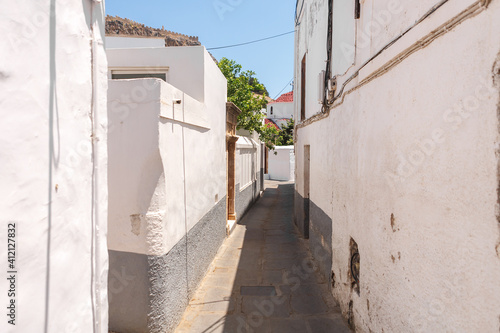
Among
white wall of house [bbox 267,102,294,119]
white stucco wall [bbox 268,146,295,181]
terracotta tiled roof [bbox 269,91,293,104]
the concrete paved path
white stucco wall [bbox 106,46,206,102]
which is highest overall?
terracotta tiled roof [bbox 269,91,293,104]

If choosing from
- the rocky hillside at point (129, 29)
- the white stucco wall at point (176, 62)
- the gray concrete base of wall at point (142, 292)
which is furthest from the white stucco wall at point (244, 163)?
the rocky hillside at point (129, 29)

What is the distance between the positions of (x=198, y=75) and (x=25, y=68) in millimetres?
4205

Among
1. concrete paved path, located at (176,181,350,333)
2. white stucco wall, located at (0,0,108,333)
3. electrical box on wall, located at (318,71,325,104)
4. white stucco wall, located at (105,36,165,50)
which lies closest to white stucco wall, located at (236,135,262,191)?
concrete paved path, located at (176,181,350,333)

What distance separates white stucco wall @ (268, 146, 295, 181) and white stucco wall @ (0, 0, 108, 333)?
65.7 feet

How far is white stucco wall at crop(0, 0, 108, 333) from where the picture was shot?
1490 millimetres

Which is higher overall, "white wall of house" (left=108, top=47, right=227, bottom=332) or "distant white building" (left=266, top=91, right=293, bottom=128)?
"distant white building" (left=266, top=91, right=293, bottom=128)

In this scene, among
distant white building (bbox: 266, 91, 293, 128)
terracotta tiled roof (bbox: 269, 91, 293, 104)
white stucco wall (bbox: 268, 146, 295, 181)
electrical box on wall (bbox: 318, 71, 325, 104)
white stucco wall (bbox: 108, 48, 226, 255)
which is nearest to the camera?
white stucco wall (bbox: 108, 48, 226, 255)

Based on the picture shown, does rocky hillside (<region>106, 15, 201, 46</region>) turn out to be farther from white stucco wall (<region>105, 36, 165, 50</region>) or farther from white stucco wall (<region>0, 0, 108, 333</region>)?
white stucco wall (<region>0, 0, 108, 333</region>)

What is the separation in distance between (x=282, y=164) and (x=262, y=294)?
705 inches

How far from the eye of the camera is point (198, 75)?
5.60m

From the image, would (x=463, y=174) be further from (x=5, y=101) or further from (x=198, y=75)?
(x=198, y=75)

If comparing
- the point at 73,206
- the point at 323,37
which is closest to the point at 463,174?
the point at 73,206

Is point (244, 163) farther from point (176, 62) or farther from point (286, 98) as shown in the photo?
point (286, 98)

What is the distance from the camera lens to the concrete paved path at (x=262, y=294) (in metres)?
4.03
